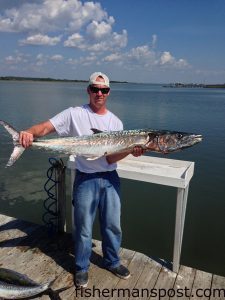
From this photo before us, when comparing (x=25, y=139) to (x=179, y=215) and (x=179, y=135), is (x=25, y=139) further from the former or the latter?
(x=179, y=215)

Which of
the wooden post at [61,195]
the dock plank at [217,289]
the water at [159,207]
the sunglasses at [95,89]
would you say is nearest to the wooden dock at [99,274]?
the dock plank at [217,289]

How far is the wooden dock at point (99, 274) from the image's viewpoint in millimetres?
4242

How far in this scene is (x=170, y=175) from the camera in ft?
14.5

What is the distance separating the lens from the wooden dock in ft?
13.9

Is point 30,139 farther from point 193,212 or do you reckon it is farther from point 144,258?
point 193,212

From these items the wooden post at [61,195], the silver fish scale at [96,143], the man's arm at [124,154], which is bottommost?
the wooden post at [61,195]

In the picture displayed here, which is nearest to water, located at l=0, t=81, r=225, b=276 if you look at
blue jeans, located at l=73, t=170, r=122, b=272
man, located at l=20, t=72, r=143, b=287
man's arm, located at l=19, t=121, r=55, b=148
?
blue jeans, located at l=73, t=170, r=122, b=272

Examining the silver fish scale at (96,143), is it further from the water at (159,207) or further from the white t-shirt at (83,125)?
the water at (159,207)

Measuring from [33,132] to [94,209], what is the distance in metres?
1.23

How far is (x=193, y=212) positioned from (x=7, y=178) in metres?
6.47

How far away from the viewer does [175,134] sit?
156 inches

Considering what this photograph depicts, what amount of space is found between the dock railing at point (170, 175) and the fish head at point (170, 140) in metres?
0.52

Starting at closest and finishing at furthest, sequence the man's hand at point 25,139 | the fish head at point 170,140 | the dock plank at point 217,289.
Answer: the man's hand at point 25,139 < the fish head at point 170,140 < the dock plank at point 217,289

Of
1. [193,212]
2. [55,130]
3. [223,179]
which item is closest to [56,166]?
[55,130]
